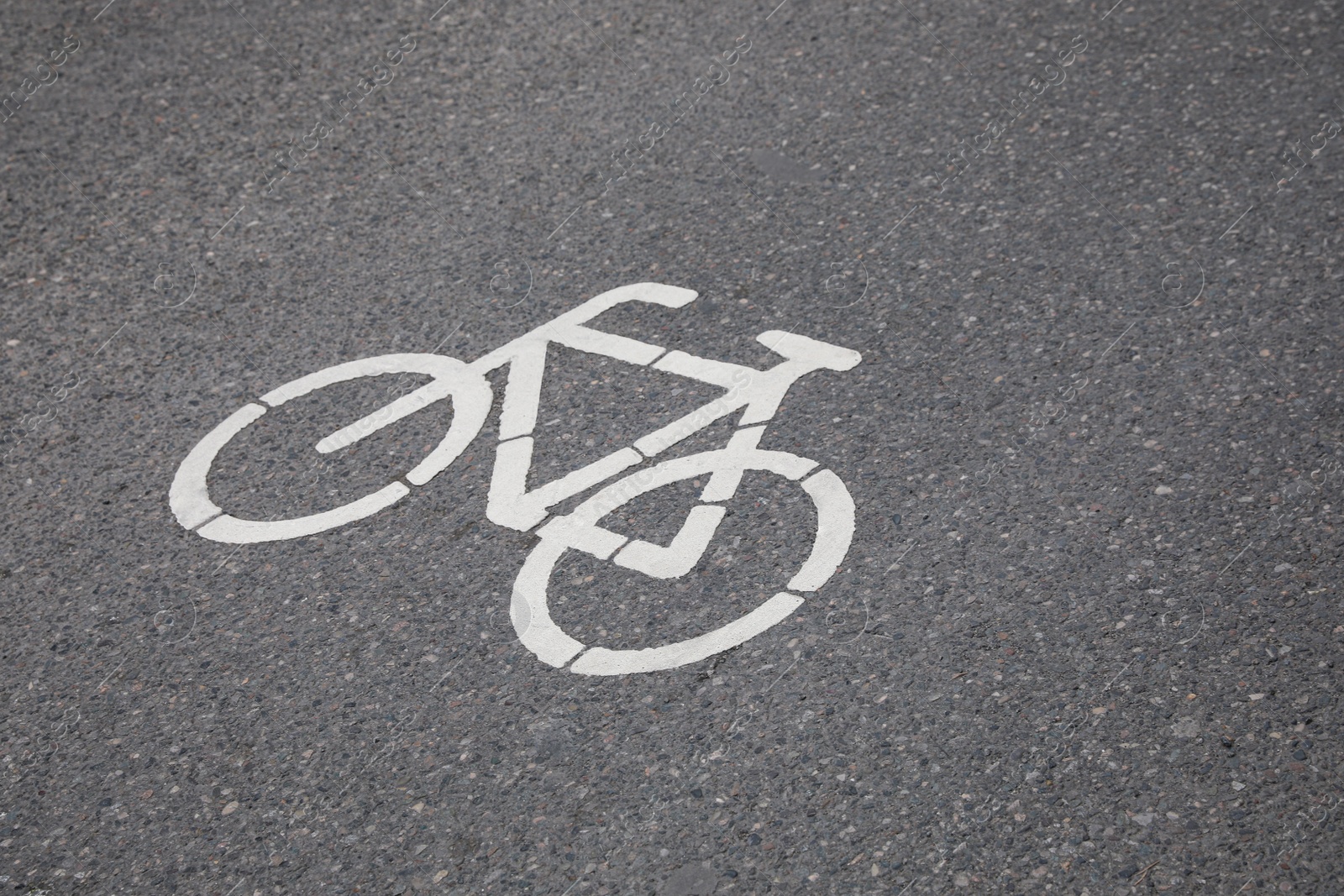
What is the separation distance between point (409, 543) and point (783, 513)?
1.27 metres

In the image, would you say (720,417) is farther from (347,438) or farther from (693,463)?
(347,438)

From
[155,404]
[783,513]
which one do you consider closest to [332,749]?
[783,513]

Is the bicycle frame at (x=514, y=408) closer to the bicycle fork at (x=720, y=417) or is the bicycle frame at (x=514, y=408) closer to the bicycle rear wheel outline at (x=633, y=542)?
the bicycle fork at (x=720, y=417)

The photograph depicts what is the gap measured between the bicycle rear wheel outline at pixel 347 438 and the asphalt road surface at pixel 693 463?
2cm

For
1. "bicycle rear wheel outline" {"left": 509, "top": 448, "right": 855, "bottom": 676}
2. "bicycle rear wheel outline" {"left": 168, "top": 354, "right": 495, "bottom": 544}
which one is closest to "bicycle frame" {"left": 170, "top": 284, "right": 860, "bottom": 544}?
"bicycle rear wheel outline" {"left": 168, "top": 354, "right": 495, "bottom": 544}

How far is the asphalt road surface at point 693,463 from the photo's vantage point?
3041 mm

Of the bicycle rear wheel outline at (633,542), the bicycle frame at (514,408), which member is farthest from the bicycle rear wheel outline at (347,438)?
the bicycle rear wheel outline at (633,542)

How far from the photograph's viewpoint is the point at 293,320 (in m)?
4.98

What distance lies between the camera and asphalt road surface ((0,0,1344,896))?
3041 millimetres

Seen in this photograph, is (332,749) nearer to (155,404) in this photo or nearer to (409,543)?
(409,543)

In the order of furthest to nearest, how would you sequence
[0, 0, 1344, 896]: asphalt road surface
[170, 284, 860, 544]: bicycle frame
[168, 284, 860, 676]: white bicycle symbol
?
[170, 284, 860, 544]: bicycle frame, [168, 284, 860, 676]: white bicycle symbol, [0, 0, 1344, 896]: asphalt road surface

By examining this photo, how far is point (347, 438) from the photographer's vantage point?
4.36 m

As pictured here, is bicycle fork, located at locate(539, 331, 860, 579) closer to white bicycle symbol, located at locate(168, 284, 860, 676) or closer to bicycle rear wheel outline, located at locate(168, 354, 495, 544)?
white bicycle symbol, located at locate(168, 284, 860, 676)

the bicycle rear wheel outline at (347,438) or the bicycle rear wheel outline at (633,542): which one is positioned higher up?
the bicycle rear wheel outline at (347,438)
